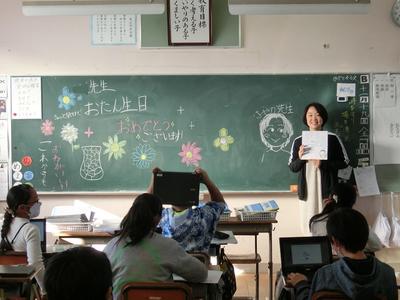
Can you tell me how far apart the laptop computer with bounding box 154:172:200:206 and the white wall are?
6.29ft

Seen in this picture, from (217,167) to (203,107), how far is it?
1.98 feet

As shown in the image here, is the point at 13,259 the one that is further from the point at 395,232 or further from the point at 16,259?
the point at 395,232

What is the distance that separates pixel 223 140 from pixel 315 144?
0.91 meters

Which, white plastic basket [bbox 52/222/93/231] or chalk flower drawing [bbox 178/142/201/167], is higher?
chalk flower drawing [bbox 178/142/201/167]

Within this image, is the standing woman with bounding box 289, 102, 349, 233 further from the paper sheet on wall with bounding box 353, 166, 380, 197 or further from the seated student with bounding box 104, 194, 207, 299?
the seated student with bounding box 104, 194, 207, 299

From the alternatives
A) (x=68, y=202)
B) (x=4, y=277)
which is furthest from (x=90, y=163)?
(x=4, y=277)

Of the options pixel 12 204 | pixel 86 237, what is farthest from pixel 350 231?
pixel 86 237

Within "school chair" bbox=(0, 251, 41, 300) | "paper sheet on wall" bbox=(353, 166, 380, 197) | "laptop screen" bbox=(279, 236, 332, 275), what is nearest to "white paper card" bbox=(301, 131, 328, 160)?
"paper sheet on wall" bbox=(353, 166, 380, 197)

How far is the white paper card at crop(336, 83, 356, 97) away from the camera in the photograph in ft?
16.4

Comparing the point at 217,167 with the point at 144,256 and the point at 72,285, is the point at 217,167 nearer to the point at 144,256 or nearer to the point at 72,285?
the point at 144,256

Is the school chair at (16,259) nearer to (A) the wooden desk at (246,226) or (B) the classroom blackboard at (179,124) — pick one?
(A) the wooden desk at (246,226)

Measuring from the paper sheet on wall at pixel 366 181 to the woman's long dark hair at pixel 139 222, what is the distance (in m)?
3.09

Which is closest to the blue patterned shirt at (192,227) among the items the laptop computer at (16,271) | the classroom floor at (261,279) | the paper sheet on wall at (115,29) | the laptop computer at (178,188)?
the laptop computer at (178,188)

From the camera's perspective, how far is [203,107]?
16.5 feet
